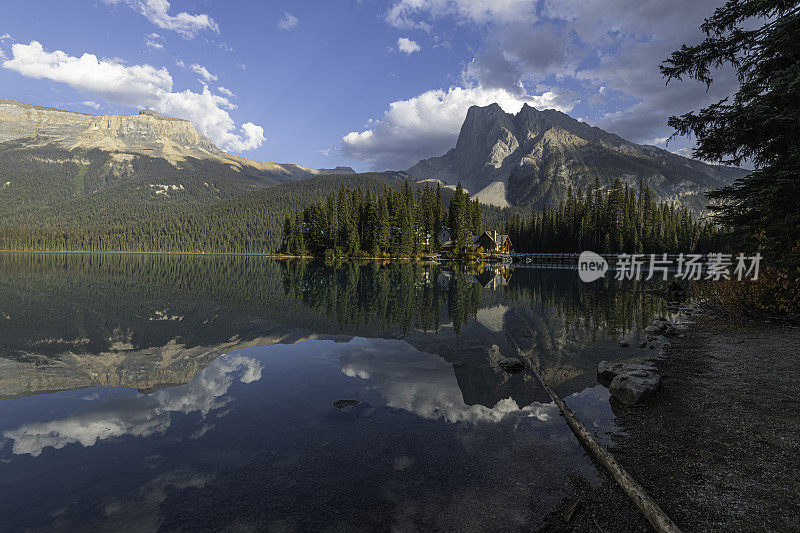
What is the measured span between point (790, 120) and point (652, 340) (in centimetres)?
1048

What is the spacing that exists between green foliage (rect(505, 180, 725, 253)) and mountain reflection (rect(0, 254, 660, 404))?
90799 mm

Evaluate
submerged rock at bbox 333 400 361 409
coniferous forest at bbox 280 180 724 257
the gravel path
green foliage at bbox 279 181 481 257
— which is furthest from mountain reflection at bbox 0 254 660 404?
coniferous forest at bbox 280 180 724 257

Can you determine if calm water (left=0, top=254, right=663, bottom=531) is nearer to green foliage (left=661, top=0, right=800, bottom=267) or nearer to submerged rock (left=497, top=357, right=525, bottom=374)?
submerged rock (left=497, top=357, right=525, bottom=374)

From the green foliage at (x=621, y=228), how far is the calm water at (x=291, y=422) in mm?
108730

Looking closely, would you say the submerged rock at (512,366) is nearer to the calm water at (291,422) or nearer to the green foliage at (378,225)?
the calm water at (291,422)

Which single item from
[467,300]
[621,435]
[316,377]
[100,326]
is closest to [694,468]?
[621,435]

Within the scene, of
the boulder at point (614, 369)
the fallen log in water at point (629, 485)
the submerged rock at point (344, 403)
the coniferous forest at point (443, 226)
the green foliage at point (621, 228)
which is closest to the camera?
the fallen log in water at point (629, 485)

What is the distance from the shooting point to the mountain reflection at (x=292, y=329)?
1314 centimetres

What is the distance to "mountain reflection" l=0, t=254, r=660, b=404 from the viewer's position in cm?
1314

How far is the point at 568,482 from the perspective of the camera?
6.68 meters

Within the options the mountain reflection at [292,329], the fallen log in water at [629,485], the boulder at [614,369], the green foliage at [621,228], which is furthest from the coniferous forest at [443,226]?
the fallen log in water at [629,485]

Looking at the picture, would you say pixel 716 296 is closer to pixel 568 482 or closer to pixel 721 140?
pixel 721 140

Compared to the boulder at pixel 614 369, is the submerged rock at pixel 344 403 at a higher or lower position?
lower

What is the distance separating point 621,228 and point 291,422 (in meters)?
127
